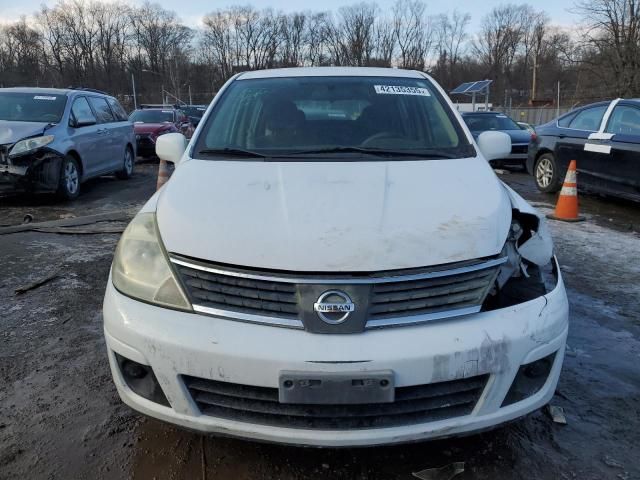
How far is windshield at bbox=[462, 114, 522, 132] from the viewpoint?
1359 centimetres

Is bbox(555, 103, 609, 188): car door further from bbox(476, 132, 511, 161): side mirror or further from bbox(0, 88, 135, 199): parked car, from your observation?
bbox(0, 88, 135, 199): parked car

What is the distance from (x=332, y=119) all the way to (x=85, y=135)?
648 centimetres

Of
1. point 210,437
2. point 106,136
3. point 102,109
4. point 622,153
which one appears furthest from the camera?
point 102,109

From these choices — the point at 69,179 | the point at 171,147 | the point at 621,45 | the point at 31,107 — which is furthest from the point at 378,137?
the point at 621,45

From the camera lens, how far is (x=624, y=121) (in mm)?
7469

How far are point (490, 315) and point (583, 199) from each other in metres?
7.66

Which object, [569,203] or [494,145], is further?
[569,203]

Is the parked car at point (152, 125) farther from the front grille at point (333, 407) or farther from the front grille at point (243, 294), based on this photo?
the front grille at point (333, 407)

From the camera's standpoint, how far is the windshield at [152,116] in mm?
15758

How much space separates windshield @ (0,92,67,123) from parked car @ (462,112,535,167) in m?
8.54

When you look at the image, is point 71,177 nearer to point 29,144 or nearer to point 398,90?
point 29,144

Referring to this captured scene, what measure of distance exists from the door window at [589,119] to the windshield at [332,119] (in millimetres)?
5461

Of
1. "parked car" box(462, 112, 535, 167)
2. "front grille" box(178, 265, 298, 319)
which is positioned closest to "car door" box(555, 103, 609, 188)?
"parked car" box(462, 112, 535, 167)

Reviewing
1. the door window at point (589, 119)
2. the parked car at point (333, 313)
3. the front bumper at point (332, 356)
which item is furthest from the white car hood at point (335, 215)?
the door window at point (589, 119)
